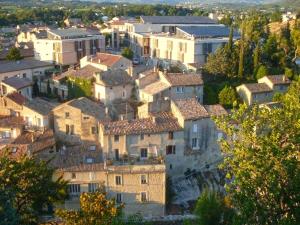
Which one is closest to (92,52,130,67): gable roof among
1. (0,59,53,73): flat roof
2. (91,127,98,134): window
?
(0,59,53,73): flat roof

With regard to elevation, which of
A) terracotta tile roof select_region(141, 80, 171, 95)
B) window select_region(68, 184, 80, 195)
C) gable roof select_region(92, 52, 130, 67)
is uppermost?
gable roof select_region(92, 52, 130, 67)

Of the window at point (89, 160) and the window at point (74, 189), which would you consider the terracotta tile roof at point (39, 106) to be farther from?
the window at point (74, 189)

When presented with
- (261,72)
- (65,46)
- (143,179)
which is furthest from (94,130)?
(65,46)

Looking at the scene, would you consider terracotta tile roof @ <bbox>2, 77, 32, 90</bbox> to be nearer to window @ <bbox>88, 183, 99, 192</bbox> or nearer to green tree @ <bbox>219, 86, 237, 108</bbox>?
window @ <bbox>88, 183, 99, 192</bbox>

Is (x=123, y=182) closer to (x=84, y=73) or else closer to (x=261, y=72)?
(x=84, y=73)

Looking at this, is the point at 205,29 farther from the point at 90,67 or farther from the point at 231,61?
the point at 90,67

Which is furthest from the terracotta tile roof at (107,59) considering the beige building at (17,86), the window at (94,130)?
the window at (94,130)
